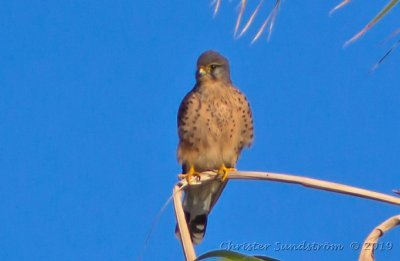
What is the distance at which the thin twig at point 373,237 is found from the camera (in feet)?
5.72

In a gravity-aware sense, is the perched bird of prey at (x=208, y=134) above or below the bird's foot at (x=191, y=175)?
above

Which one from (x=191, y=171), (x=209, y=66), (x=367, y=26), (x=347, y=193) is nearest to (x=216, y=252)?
(x=347, y=193)

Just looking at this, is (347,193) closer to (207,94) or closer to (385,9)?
(385,9)

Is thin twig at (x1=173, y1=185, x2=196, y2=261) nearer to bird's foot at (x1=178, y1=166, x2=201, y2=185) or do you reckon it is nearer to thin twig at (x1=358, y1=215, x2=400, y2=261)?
thin twig at (x1=358, y1=215, x2=400, y2=261)

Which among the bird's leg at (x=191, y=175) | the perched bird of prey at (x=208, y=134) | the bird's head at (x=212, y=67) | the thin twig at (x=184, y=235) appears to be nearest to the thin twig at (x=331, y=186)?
the thin twig at (x=184, y=235)

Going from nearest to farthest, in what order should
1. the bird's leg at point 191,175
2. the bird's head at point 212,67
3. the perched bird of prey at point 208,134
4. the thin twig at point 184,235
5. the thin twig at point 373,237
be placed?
the thin twig at point 373,237, the thin twig at point 184,235, the bird's leg at point 191,175, the perched bird of prey at point 208,134, the bird's head at point 212,67

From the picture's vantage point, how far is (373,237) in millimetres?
1785

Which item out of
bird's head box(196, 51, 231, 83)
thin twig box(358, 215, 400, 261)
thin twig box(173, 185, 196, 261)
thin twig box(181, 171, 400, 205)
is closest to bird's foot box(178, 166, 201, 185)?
bird's head box(196, 51, 231, 83)

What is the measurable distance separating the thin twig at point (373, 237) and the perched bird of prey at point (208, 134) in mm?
3880

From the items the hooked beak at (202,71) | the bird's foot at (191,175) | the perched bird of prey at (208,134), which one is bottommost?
the bird's foot at (191,175)

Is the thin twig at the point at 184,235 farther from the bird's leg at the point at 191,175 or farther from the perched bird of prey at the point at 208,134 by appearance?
the perched bird of prey at the point at 208,134

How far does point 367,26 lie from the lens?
1832mm

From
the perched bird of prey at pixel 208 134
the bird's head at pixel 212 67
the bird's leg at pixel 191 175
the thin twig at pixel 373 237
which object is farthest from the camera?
the bird's head at pixel 212 67

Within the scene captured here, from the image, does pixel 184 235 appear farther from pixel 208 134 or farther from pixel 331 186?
pixel 208 134
